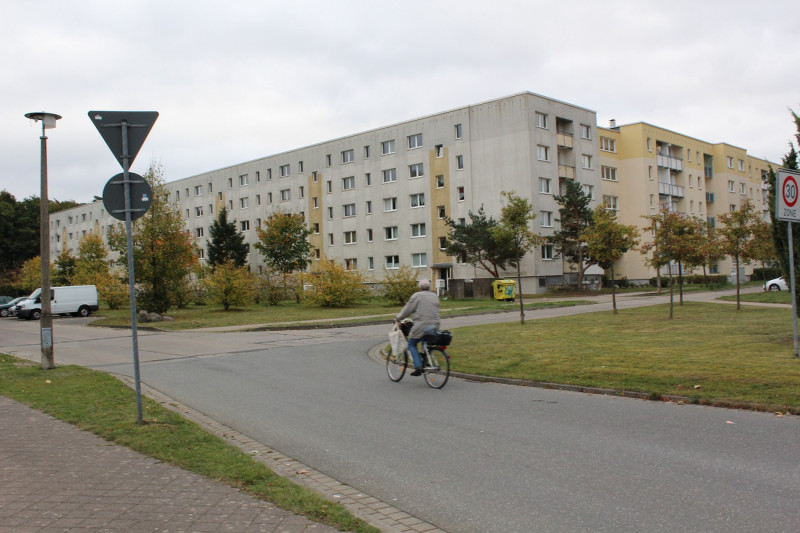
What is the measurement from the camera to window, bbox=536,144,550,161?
51.0 metres

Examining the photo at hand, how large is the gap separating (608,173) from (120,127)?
59.1m

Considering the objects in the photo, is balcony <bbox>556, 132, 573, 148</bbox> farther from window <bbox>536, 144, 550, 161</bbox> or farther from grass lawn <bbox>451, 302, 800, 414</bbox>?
grass lawn <bbox>451, 302, 800, 414</bbox>

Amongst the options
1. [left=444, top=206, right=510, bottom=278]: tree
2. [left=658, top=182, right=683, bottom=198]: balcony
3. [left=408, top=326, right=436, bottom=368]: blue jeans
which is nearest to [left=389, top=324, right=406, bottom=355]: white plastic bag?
[left=408, top=326, right=436, bottom=368]: blue jeans

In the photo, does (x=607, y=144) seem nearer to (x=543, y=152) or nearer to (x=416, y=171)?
(x=543, y=152)

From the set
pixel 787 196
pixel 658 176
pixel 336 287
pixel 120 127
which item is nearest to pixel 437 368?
pixel 120 127

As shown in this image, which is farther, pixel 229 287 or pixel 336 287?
pixel 229 287

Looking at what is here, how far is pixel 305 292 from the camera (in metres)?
39.2

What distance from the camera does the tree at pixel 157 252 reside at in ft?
111

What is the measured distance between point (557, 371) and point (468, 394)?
204 centimetres

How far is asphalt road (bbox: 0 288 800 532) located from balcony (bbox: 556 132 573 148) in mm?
44678

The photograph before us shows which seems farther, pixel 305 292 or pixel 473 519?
pixel 305 292

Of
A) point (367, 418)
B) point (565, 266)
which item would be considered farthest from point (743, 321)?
point (565, 266)

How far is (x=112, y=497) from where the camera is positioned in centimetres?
475

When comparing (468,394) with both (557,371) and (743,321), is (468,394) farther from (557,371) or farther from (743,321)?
(743,321)
